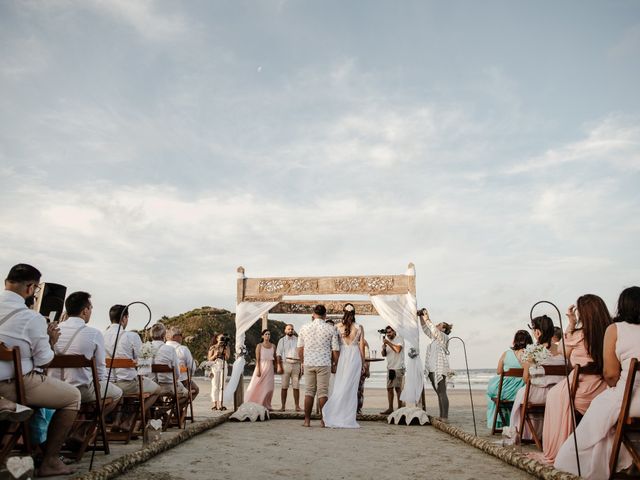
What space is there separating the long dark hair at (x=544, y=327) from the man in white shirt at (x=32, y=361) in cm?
459

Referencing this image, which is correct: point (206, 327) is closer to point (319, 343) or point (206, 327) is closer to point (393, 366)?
point (393, 366)

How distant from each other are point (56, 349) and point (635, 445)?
4664mm

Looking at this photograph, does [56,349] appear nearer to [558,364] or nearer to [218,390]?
[558,364]

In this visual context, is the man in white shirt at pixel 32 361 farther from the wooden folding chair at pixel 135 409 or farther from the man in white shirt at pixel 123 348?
the man in white shirt at pixel 123 348

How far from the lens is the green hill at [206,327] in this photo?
110 feet

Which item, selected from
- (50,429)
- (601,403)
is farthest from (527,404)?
(50,429)

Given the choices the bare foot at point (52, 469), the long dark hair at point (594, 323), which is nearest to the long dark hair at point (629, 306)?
the long dark hair at point (594, 323)

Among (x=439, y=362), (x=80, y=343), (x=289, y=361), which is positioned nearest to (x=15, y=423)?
(x=80, y=343)

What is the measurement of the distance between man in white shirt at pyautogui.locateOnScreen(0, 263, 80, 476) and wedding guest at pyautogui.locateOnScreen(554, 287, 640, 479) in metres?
3.68

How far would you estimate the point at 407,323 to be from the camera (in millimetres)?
10883

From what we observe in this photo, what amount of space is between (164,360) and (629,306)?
18.2 feet

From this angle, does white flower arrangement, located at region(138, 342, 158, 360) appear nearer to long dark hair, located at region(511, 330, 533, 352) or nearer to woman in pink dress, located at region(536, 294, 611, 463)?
woman in pink dress, located at region(536, 294, 611, 463)

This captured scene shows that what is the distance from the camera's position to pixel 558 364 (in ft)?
18.7

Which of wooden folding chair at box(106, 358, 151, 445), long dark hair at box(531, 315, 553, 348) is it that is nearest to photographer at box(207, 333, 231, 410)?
wooden folding chair at box(106, 358, 151, 445)
